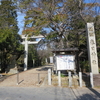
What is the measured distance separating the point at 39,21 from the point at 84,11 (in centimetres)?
445

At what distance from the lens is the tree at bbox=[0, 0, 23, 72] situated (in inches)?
640

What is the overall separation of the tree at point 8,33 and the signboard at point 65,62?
29.8 feet

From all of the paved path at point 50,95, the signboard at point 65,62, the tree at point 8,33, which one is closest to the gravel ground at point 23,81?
the signboard at point 65,62

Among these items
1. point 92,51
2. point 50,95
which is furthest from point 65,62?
point 50,95

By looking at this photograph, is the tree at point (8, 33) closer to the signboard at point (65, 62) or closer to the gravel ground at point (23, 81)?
the gravel ground at point (23, 81)

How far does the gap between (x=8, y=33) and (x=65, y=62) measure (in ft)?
32.3

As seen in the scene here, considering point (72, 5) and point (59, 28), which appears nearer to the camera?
point (72, 5)

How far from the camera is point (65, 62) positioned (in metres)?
9.36

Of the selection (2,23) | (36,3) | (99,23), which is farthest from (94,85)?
(2,23)

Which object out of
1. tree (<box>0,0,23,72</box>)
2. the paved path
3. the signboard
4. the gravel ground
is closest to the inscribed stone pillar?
the signboard

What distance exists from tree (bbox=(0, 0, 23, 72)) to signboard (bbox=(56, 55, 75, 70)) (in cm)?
909

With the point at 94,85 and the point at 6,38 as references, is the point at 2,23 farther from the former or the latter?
the point at 94,85

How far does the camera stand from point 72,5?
11367 mm

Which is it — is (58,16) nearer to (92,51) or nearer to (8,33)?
(92,51)
